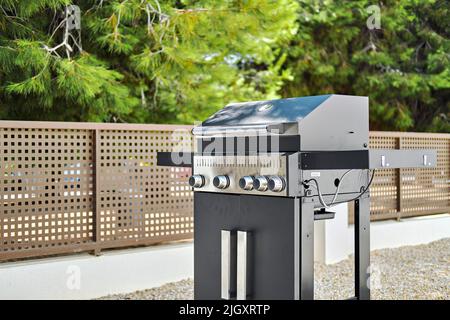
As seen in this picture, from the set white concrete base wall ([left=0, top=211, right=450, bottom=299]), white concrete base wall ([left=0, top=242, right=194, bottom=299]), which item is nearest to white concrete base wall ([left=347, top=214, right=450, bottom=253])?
white concrete base wall ([left=0, top=211, right=450, bottom=299])

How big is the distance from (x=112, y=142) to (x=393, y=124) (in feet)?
27.3

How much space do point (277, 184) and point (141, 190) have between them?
9.67 ft

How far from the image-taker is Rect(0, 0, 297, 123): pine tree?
5512mm

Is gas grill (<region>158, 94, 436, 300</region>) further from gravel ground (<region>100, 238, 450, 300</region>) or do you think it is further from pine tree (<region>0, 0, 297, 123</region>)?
pine tree (<region>0, 0, 297, 123</region>)

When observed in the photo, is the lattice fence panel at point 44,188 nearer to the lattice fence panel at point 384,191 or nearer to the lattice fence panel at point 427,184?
the lattice fence panel at point 384,191

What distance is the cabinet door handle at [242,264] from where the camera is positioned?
282 centimetres

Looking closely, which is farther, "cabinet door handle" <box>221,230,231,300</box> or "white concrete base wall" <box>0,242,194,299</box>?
"white concrete base wall" <box>0,242,194,299</box>

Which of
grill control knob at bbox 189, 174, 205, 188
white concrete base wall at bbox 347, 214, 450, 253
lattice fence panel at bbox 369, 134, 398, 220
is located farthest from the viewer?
lattice fence panel at bbox 369, 134, 398, 220

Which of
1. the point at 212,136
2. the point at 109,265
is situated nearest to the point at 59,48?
the point at 109,265

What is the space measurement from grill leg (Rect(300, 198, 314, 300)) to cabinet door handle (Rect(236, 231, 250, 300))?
30 cm

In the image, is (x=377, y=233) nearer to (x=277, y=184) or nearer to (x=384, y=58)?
(x=277, y=184)

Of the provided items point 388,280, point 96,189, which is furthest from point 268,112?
point 388,280

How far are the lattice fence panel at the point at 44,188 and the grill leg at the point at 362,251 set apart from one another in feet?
9.21

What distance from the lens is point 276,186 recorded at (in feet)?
8.69
